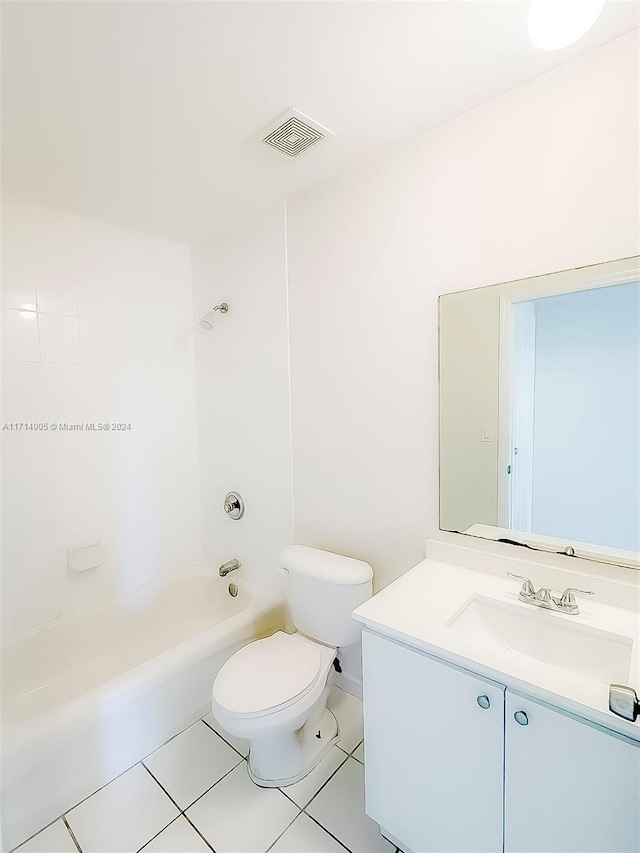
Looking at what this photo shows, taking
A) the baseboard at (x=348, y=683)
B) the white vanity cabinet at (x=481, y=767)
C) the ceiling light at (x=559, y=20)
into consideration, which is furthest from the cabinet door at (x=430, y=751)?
the ceiling light at (x=559, y=20)

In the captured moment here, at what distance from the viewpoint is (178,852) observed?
4.11ft

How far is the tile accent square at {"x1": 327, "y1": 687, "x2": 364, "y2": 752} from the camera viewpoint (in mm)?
1660

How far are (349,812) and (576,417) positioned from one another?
60.9 inches

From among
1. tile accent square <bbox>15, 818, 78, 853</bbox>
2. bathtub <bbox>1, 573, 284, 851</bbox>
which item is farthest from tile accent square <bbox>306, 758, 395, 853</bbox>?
tile accent square <bbox>15, 818, 78, 853</bbox>

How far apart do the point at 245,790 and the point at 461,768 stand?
0.90 meters

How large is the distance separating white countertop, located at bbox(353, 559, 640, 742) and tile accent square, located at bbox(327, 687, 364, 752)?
841 millimetres

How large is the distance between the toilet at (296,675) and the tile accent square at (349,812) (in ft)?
0.37

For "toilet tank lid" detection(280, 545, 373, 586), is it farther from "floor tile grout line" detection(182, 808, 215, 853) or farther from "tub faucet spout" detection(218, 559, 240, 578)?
"floor tile grout line" detection(182, 808, 215, 853)

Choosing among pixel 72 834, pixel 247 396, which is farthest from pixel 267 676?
pixel 247 396

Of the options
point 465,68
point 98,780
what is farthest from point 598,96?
point 98,780

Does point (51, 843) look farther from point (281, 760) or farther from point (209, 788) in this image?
point (281, 760)

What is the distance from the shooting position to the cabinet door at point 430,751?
0.97 m

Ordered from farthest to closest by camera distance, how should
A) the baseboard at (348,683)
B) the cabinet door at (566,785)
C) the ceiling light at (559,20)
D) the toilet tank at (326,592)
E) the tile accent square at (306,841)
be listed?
the baseboard at (348,683)
the toilet tank at (326,592)
the tile accent square at (306,841)
the ceiling light at (559,20)
the cabinet door at (566,785)

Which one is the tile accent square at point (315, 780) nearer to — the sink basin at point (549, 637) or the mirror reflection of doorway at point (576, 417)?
the sink basin at point (549, 637)
